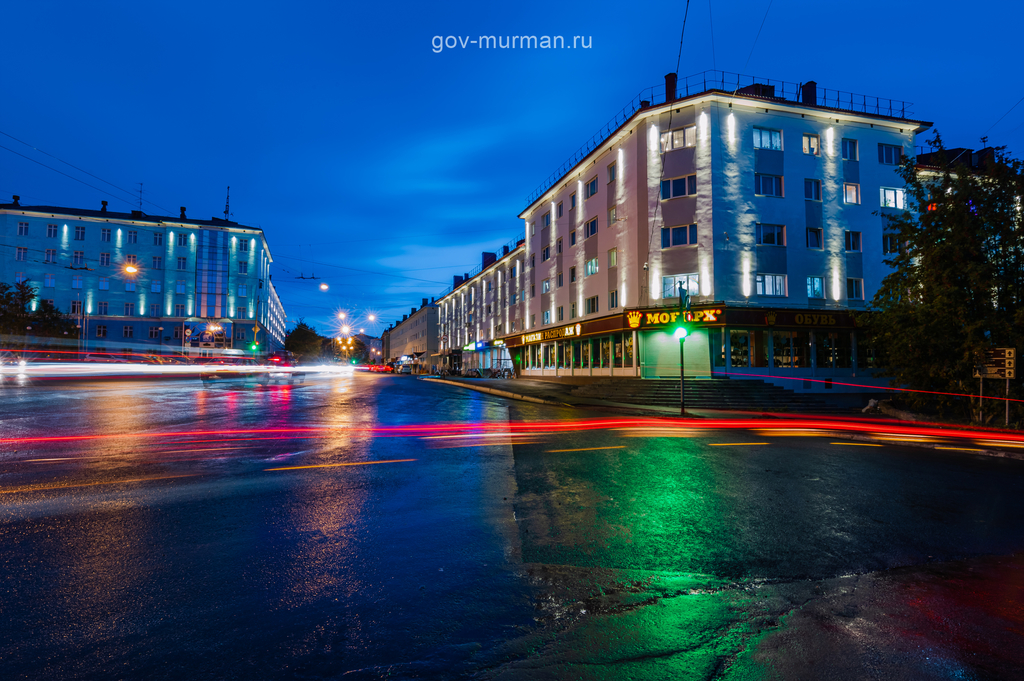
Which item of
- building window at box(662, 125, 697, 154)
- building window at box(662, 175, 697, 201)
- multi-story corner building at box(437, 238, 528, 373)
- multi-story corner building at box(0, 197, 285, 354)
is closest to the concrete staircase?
building window at box(662, 175, 697, 201)

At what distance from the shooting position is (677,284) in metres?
27.7

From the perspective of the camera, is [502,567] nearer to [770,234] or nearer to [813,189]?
[770,234]

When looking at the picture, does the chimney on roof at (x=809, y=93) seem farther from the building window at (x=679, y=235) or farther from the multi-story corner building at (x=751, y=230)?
the building window at (x=679, y=235)

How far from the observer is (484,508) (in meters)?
5.56

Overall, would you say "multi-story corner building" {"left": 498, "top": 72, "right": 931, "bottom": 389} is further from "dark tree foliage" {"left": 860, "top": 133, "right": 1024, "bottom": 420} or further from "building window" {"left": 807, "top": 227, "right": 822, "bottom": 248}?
"dark tree foliage" {"left": 860, "top": 133, "right": 1024, "bottom": 420}

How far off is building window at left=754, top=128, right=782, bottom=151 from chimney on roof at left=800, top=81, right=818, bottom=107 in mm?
3350

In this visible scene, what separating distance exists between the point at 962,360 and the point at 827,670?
2010cm

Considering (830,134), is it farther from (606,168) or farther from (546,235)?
(546,235)

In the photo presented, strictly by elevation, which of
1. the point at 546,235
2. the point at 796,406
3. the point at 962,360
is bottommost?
the point at 796,406

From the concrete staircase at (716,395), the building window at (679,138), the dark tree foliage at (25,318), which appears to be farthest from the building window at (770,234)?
the dark tree foliage at (25,318)

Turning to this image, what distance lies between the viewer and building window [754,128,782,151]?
2816 cm

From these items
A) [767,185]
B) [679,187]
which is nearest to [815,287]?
[767,185]

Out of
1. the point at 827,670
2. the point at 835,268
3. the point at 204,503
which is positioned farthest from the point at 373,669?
the point at 835,268

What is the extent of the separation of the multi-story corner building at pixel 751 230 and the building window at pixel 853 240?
0.06m
